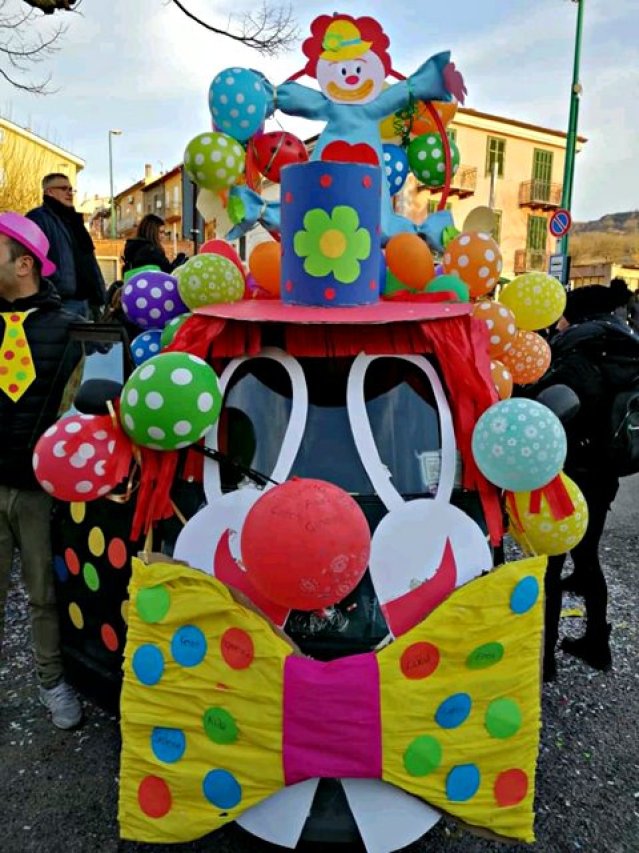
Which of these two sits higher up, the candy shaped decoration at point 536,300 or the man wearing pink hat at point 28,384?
the candy shaped decoration at point 536,300

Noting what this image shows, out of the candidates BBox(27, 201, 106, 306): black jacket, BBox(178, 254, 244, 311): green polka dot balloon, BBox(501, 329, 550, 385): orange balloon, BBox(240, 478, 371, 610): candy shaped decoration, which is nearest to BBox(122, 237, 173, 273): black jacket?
BBox(27, 201, 106, 306): black jacket

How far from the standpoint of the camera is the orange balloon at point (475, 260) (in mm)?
3104

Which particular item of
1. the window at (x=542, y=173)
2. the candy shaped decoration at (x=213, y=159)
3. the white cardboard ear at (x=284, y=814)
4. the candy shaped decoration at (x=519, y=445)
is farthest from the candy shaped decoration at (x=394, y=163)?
the window at (x=542, y=173)

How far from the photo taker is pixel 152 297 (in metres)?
3.30

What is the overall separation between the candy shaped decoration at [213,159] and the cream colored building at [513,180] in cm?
2858

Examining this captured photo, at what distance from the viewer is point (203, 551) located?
2311mm

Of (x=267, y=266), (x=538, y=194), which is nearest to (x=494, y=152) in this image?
(x=538, y=194)

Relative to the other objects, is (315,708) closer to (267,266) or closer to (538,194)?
(267,266)

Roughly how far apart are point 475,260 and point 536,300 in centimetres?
43

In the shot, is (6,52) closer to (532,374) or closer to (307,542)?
(532,374)

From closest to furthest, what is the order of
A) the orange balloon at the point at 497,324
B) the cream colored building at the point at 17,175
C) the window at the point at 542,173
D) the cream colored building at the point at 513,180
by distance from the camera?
1. the orange balloon at the point at 497,324
2. the cream colored building at the point at 17,175
3. the cream colored building at the point at 513,180
4. the window at the point at 542,173

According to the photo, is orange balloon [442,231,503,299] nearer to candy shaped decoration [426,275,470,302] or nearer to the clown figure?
candy shaped decoration [426,275,470,302]

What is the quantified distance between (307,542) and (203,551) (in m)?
0.58

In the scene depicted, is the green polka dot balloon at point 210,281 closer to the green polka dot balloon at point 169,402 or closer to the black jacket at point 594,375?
the green polka dot balloon at point 169,402
